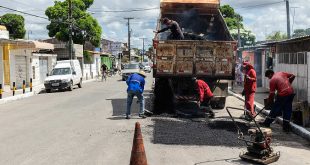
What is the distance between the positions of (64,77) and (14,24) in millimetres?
34606

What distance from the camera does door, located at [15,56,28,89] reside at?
32028mm

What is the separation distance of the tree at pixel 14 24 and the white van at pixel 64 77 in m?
30.7

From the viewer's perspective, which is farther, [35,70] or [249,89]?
[35,70]

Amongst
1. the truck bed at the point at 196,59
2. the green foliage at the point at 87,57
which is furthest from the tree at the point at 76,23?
the truck bed at the point at 196,59

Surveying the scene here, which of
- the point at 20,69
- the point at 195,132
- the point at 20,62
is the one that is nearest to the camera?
the point at 195,132

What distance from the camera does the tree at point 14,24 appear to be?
58031 millimetres

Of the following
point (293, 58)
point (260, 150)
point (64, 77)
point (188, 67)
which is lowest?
point (260, 150)

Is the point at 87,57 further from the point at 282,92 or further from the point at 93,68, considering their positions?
the point at 282,92

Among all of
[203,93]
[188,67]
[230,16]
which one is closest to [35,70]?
[188,67]

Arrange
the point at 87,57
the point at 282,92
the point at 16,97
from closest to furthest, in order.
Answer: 1. the point at 282,92
2. the point at 16,97
3. the point at 87,57

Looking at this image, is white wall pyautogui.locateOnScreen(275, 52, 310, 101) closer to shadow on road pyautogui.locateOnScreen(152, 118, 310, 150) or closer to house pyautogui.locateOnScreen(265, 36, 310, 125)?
house pyautogui.locateOnScreen(265, 36, 310, 125)

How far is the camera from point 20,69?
32594mm

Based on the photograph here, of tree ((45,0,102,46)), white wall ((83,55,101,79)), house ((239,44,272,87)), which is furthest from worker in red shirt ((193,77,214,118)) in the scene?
white wall ((83,55,101,79))

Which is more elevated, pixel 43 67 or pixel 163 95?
pixel 43 67
